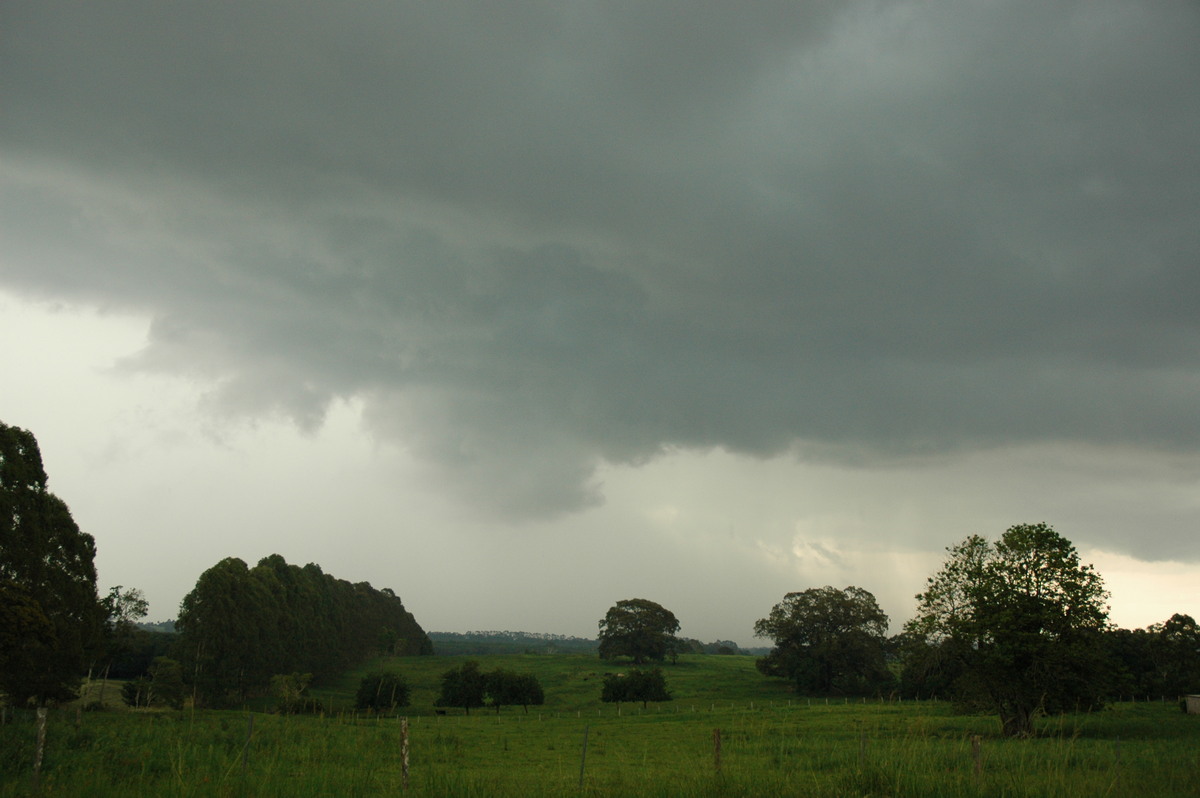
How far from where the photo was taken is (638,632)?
453ft

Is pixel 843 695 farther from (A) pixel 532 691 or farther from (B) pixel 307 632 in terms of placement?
(B) pixel 307 632

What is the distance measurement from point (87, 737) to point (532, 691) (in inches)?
2715

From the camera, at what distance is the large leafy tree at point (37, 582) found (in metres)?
34.4

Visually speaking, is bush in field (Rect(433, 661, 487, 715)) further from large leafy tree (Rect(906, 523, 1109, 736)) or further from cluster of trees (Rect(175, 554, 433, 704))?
large leafy tree (Rect(906, 523, 1109, 736))

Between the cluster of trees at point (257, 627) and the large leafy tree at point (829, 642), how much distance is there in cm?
6331

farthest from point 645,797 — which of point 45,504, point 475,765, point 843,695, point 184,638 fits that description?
point 843,695

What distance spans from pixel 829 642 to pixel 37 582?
293 ft

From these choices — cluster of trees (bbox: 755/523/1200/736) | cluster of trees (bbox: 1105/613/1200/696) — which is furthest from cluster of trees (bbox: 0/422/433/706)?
cluster of trees (bbox: 1105/613/1200/696)

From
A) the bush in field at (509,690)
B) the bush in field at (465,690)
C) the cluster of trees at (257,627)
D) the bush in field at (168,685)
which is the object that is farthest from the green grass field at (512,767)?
the bush in field at (465,690)

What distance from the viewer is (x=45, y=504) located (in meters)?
41.0

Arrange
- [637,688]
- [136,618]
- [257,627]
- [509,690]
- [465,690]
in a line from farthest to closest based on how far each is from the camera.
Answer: [136,618]
[637,688]
[509,690]
[465,690]
[257,627]

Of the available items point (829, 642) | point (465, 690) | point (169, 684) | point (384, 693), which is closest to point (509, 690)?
point (465, 690)

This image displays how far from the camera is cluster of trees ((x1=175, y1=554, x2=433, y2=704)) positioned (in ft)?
210

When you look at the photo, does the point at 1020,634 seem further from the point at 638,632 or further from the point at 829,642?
the point at 638,632
